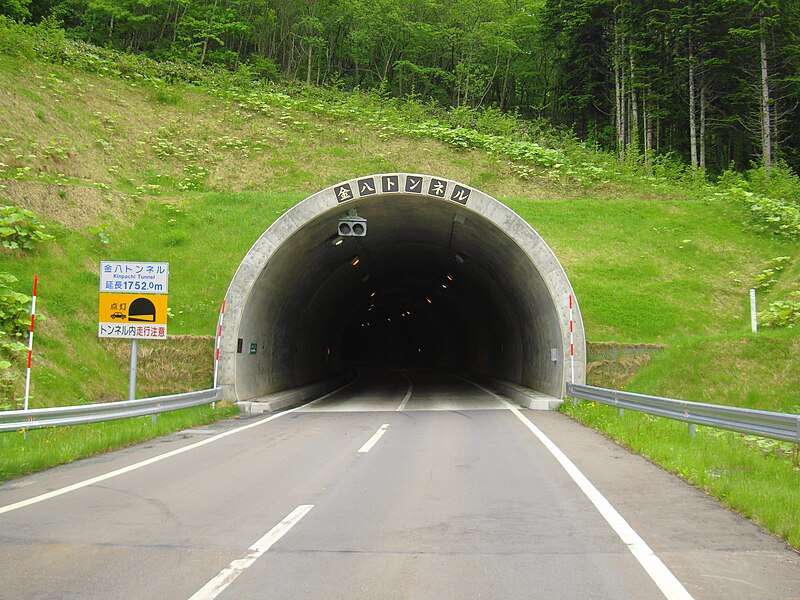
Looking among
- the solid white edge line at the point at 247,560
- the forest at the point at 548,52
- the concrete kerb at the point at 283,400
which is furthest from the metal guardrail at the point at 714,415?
the forest at the point at 548,52

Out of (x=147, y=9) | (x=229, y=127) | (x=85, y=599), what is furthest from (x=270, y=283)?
(x=147, y=9)

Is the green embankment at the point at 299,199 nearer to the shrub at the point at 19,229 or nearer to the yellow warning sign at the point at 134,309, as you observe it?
the shrub at the point at 19,229

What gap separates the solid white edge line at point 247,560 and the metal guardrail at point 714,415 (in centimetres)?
539

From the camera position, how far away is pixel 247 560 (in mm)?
4848

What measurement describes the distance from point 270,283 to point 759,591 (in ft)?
49.6

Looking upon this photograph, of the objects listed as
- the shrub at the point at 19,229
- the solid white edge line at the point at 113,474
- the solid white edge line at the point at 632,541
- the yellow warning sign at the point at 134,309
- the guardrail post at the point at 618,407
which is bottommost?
the solid white edge line at the point at 113,474

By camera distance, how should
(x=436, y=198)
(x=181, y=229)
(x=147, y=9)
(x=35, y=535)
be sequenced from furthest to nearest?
(x=147, y=9), (x=181, y=229), (x=436, y=198), (x=35, y=535)

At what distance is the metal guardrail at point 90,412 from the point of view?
29.0 ft

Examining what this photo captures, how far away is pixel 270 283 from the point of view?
1792 cm

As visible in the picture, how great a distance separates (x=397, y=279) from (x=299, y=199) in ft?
25.8

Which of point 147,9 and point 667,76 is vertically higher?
point 147,9

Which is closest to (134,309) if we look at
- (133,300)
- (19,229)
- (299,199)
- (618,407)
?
(133,300)

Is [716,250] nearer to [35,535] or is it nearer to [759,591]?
[759,591]

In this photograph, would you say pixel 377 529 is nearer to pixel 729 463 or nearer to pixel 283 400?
pixel 729 463
